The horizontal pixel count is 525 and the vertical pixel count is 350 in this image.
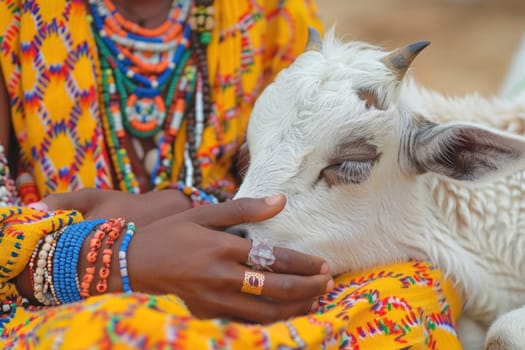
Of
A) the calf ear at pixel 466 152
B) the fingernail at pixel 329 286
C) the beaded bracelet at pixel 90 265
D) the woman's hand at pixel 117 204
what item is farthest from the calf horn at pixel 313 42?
the beaded bracelet at pixel 90 265

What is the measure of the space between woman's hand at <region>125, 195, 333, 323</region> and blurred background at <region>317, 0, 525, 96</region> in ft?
15.8

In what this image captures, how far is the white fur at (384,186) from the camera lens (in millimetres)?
1690

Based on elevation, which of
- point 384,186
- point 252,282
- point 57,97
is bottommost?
point 252,282

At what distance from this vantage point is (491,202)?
1.91 meters

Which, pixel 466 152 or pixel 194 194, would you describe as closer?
pixel 466 152

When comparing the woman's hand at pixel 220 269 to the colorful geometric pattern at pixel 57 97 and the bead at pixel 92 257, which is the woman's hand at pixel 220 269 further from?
the colorful geometric pattern at pixel 57 97

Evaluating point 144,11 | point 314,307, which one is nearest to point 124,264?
point 314,307

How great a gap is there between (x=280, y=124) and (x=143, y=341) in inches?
30.0

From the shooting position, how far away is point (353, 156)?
5.57ft

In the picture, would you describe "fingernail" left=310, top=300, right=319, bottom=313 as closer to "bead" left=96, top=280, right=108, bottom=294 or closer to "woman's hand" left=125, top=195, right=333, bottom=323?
"woman's hand" left=125, top=195, right=333, bottom=323

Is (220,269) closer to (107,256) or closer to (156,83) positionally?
(107,256)

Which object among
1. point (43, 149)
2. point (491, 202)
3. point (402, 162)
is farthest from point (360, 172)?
point (43, 149)

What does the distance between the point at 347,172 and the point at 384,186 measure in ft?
0.47

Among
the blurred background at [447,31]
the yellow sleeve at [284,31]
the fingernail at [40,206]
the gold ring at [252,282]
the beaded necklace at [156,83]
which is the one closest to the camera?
the gold ring at [252,282]
